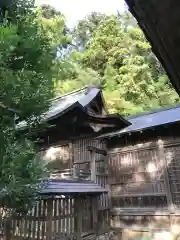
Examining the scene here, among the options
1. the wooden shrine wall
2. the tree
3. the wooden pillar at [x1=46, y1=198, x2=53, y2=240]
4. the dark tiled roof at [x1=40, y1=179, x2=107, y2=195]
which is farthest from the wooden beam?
the tree

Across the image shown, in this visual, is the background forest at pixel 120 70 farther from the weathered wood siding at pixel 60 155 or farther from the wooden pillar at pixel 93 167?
the wooden pillar at pixel 93 167

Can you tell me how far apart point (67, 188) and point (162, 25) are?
544cm

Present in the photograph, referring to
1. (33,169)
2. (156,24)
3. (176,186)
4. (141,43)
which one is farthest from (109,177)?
(141,43)

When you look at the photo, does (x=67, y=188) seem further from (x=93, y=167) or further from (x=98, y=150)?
(x=98, y=150)

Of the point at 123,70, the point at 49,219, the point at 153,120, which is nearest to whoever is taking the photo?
the point at 49,219

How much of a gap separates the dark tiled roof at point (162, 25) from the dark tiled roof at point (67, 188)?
14.0ft

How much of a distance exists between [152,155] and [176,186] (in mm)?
1230

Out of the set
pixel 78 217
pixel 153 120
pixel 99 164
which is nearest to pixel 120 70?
pixel 153 120

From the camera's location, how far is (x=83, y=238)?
6.69 meters

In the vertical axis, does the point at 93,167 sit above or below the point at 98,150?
below

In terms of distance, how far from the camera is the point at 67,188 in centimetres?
627

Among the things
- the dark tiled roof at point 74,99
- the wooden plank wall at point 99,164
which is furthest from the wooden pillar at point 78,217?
the dark tiled roof at point 74,99

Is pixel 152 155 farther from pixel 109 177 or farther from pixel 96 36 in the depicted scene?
pixel 96 36

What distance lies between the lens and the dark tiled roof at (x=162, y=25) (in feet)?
4.09
